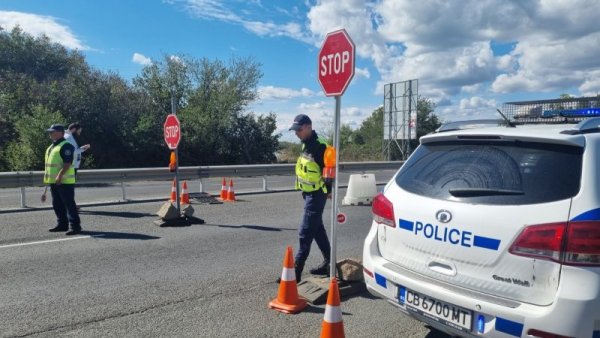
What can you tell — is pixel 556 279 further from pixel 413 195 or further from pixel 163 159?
pixel 163 159

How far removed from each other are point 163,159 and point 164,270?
24447 mm

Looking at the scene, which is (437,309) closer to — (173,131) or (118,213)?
(173,131)

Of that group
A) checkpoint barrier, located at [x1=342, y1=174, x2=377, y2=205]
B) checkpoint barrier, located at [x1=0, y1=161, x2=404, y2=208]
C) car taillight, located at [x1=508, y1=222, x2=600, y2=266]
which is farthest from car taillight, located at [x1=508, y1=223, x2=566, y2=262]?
checkpoint barrier, located at [x1=0, y1=161, x2=404, y2=208]

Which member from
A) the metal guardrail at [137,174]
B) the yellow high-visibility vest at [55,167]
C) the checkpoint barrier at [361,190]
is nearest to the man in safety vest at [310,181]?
the yellow high-visibility vest at [55,167]

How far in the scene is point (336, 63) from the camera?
4.44m

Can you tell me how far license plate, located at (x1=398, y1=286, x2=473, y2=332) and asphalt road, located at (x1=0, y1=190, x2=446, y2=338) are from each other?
78 centimetres

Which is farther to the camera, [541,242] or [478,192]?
[478,192]

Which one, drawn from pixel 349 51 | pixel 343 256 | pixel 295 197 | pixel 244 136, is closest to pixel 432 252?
pixel 349 51

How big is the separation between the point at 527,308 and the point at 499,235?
44 centimetres

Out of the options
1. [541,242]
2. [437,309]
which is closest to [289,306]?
[437,309]

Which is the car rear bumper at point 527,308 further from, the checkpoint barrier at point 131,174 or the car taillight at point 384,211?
the checkpoint barrier at point 131,174

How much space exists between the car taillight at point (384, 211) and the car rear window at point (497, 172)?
0.19 meters

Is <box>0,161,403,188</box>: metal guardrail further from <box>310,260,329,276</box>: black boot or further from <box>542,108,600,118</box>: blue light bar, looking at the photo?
<box>542,108,600,118</box>: blue light bar

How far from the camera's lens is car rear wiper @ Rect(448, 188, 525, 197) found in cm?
289
